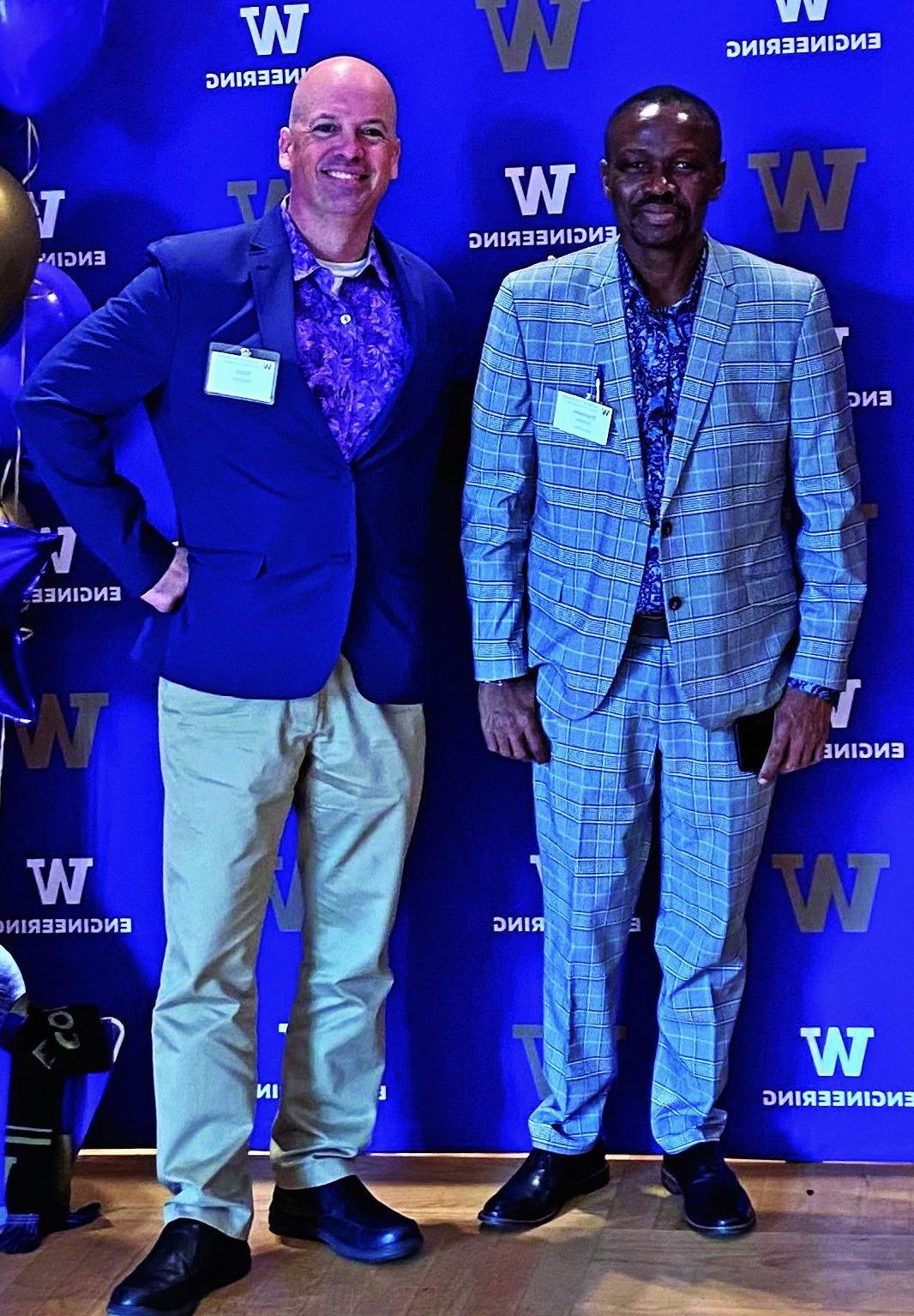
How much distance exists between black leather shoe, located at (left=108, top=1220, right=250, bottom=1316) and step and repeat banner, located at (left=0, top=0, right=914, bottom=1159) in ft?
1.93

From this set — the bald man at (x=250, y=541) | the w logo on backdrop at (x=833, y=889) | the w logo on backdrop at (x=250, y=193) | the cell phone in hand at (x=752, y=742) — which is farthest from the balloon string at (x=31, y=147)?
the w logo on backdrop at (x=833, y=889)

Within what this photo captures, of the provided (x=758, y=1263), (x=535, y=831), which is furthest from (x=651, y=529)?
(x=758, y=1263)

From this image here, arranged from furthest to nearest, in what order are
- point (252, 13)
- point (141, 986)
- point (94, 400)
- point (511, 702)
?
point (141, 986), point (252, 13), point (511, 702), point (94, 400)

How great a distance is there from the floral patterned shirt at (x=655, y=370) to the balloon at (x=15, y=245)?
0.95 meters

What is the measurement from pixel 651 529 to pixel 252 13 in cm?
121

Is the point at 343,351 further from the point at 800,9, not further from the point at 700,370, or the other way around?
the point at 800,9

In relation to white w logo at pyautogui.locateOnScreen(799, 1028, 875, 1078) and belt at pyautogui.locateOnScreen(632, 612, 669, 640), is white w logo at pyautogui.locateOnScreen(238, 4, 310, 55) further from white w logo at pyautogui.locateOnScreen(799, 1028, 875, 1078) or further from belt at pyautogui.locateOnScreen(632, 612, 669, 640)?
white w logo at pyautogui.locateOnScreen(799, 1028, 875, 1078)

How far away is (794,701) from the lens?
2752mm

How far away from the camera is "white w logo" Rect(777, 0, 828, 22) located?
292 cm

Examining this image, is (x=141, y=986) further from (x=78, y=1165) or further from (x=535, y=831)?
(x=535, y=831)

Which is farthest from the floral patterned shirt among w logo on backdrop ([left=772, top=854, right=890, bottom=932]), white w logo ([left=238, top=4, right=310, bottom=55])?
white w logo ([left=238, top=4, right=310, bottom=55])

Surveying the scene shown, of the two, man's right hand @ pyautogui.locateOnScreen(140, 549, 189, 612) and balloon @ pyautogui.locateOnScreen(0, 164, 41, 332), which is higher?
balloon @ pyautogui.locateOnScreen(0, 164, 41, 332)

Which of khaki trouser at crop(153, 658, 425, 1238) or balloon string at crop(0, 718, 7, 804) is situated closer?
khaki trouser at crop(153, 658, 425, 1238)

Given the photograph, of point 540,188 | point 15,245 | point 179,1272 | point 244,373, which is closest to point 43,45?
point 15,245
